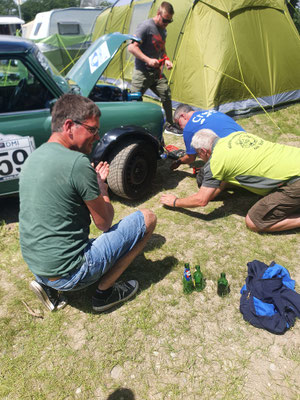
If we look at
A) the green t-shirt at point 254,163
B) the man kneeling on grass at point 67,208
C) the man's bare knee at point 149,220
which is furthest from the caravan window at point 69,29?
the man's bare knee at point 149,220

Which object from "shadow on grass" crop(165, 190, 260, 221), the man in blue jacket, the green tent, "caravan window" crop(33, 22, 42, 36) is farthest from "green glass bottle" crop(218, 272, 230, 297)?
"caravan window" crop(33, 22, 42, 36)

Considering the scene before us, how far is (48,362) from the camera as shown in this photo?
6.80 feet

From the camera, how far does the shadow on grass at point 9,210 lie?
141 inches

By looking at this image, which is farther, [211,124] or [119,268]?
[211,124]

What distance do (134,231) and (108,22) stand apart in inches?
388

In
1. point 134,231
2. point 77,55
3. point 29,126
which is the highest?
point 29,126

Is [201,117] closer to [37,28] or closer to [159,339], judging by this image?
[159,339]

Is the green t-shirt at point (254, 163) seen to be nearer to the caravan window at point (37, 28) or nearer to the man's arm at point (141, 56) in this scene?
the man's arm at point (141, 56)

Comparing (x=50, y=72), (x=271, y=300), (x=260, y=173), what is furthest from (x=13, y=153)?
(x=271, y=300)

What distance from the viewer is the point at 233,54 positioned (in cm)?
602

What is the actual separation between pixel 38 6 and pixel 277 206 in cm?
9483

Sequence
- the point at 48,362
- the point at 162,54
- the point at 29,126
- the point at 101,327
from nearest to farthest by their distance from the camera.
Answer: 1. the point at 48,362
2. the point at 101,327
3. the point at 29,126
4. the point at 162,54

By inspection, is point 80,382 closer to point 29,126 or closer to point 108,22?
point 29,126

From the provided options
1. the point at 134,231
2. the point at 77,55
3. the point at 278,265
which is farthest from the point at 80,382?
the point at 77,55
